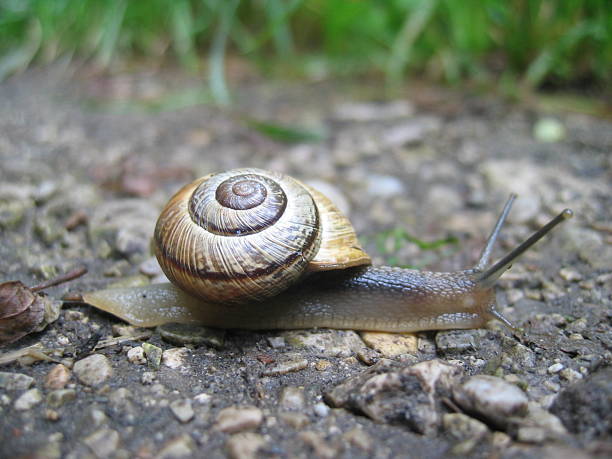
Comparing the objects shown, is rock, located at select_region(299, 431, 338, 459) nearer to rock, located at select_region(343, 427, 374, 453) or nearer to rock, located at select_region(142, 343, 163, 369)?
rock, located at select_region(343, 427, 374, 453)

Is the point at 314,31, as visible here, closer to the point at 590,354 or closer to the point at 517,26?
the point at 517,26

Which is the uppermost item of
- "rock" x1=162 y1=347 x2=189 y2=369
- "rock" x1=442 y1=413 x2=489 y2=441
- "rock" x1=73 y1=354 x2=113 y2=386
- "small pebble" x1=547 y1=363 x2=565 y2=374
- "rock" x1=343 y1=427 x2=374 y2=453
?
"small pebble" x1=547 y1=363 x2=565 y2=374

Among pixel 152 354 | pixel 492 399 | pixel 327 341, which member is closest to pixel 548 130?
pixel 327 341

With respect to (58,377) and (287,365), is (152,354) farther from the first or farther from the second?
(287,365)

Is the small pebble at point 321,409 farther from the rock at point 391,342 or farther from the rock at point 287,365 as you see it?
the rock at point 391,342

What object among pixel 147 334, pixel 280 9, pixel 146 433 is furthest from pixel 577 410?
pixel 280 9

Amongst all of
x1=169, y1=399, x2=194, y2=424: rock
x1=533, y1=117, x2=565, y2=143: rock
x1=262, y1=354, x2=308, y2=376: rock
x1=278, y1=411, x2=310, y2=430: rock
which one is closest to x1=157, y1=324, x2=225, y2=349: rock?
x1=262, y1=354, x2=308, y2=376: rock

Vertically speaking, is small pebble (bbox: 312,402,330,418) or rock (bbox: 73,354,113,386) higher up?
small pebble (bbox: 312,402,330,418)
